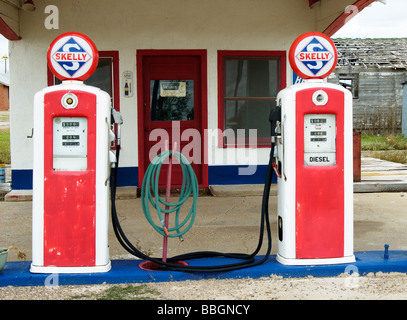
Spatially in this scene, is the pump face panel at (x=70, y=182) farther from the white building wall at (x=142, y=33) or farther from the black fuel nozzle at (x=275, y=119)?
the white building wall at (x=142, y=33)

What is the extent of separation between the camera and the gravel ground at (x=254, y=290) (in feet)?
13.4

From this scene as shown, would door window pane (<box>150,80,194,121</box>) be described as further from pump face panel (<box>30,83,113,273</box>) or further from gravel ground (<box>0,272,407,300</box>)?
gravel ground (<box>0,272,407,300</box>)

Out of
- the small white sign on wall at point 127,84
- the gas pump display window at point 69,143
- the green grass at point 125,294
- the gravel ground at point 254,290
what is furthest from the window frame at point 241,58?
the green grass at point 125,294

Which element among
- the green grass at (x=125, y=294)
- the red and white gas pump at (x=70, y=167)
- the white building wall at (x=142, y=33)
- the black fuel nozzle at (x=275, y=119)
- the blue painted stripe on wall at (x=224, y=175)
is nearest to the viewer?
the green grass at (x=125, y=294)

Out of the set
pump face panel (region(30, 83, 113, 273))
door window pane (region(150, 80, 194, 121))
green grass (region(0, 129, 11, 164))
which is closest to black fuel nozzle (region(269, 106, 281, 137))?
pump face panel (region(30, 83, 113, 273))

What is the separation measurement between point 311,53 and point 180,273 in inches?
83.1

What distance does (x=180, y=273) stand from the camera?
441 centimetres

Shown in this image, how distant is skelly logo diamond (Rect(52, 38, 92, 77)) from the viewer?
4301mm

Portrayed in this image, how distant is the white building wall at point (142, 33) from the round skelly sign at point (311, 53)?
4774 mm

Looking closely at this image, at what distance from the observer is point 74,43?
169 inches
